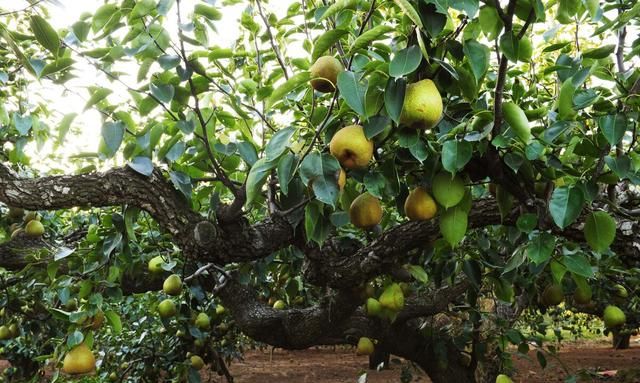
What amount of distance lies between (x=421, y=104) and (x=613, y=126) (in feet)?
1.70

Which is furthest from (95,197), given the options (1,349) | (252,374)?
(252,374)

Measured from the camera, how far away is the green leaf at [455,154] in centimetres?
134

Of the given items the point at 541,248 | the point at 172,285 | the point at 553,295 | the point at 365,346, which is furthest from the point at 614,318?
the point at 172,285

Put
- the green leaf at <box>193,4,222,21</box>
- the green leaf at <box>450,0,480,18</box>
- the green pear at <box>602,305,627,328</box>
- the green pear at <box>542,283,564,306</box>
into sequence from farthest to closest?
1. the green pear at <box>602,305,627,328</box>
2. the green pear at <box>542,283,564,306</box>
3. the green leaf at <box>193,4,222,21</box>
4. the green leaf at <box>450,0,480,18</box>

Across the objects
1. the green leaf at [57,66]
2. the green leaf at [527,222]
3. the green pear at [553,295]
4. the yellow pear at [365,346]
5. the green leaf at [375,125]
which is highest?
the green leaf at [57,66]

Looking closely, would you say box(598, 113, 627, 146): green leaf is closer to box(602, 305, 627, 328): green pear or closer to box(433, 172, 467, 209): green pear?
box(433, 172, 467, 209): green pear

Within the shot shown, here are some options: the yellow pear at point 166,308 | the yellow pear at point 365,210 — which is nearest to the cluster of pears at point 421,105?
the yellow pear at point 365,210

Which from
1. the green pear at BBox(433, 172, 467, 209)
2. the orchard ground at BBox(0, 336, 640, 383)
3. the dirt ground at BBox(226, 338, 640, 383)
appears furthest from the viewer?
the dirt ground at BBox(226, 338, 640, 383)

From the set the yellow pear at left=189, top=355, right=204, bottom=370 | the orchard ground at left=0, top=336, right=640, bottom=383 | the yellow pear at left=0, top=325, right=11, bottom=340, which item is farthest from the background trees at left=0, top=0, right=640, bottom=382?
the orchard ground at left=0, top=336, right=640, bottom=383

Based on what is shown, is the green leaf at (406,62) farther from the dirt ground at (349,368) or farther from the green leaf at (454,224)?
the dirt ground at (349,368)

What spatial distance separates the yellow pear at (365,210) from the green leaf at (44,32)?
1.03m

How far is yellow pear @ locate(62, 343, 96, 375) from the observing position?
6.94ft

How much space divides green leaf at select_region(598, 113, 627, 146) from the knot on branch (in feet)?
4.73

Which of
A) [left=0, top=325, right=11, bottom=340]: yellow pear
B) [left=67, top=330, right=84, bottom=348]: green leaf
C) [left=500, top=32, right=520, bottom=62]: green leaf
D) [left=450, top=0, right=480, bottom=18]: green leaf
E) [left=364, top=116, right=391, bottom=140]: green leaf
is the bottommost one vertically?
[left=67, top=330, right=84, bottom=348]: green leaf
